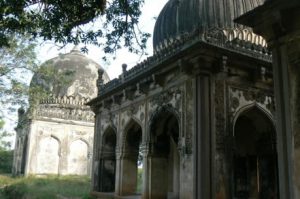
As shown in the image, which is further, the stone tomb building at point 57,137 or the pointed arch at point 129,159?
the stone tomb building at point 57,137

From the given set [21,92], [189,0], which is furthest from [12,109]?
[189,0]

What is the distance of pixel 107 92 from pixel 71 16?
7053 millimetres

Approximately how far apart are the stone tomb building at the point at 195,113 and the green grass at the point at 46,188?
9.36 feet

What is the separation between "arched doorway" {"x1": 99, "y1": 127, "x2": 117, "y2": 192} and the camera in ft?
47.0

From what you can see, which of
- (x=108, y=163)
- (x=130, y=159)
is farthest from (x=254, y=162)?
(x=108, y=163)

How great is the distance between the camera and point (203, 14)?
12.1m

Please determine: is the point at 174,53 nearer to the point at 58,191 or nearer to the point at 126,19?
the point at 126,19

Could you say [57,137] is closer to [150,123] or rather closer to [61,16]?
[150,123]

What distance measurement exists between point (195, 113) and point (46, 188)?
10737mm

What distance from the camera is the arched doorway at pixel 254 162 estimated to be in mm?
11766

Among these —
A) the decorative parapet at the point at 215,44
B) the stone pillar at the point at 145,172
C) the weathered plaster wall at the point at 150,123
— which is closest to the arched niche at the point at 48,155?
the weathered plaster wall at the point at 150,123

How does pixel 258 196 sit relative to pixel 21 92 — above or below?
below

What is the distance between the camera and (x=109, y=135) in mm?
14734

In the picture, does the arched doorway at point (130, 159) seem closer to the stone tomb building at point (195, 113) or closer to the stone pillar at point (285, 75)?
the stone tomb building at point (195, 113)
